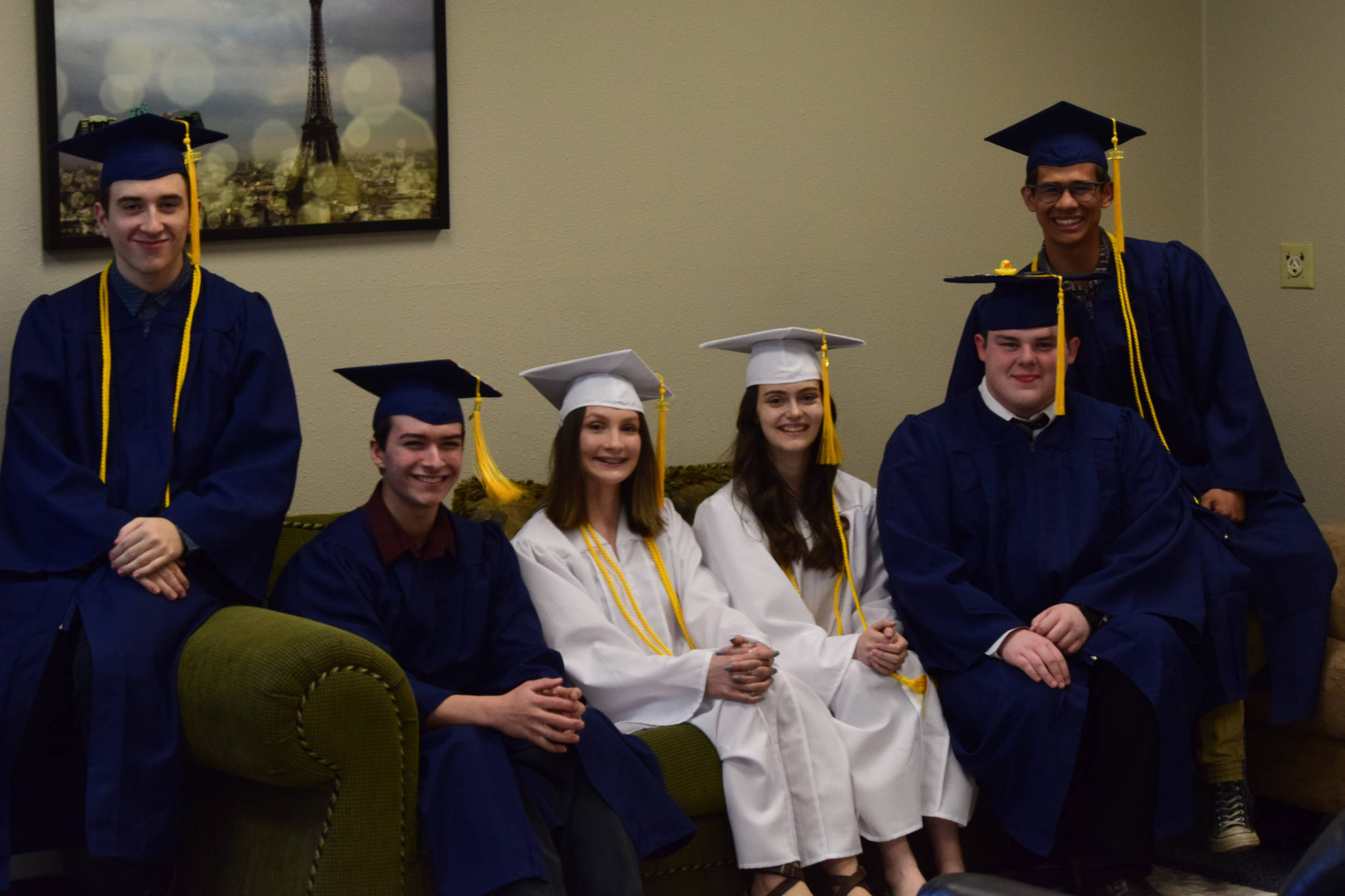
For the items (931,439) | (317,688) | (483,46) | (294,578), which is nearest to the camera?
(317,688)

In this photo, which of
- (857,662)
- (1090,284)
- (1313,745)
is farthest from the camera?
(1090,284)

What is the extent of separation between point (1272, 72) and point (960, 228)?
3.64 feet

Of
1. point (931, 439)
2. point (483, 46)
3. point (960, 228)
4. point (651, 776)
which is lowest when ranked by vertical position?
point (651, 776)

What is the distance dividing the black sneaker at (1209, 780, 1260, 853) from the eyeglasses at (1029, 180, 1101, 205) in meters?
1.44

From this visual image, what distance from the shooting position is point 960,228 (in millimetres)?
4680

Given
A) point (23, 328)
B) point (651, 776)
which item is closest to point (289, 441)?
point (23, 328)

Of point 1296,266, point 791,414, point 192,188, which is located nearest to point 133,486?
point 192,188

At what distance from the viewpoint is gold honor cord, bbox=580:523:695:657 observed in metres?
3.41

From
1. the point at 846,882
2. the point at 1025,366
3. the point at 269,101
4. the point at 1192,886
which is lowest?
the point at 1192,886

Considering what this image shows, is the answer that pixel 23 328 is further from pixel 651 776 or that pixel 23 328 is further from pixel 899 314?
pixel 899 314

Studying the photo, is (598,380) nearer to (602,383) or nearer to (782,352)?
(602,383)

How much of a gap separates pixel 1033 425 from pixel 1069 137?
29.8 inches

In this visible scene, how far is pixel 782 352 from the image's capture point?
363cm

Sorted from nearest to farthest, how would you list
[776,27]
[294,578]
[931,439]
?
[294,578] → [931,439] → [776,27]
